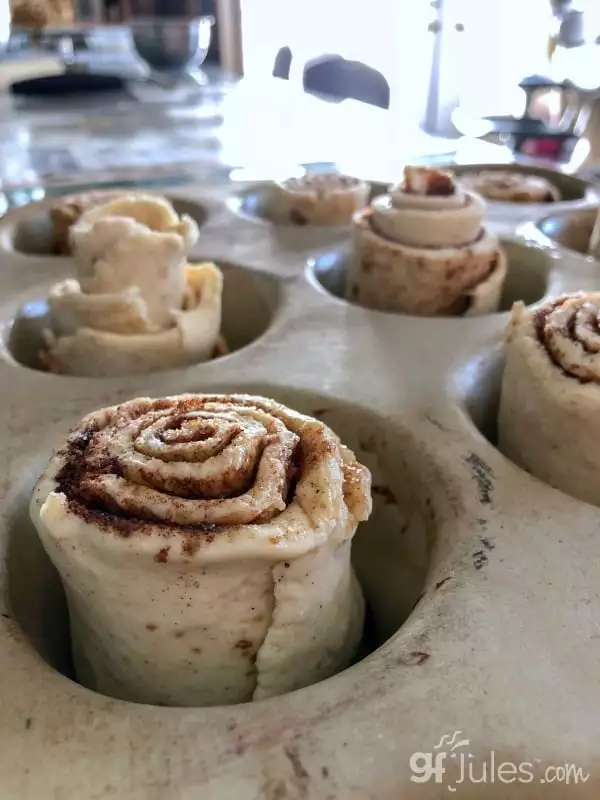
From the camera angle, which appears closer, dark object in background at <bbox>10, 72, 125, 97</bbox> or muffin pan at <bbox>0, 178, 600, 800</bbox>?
muffin pan at <bbox>0, 178, 600, 800</bbox>

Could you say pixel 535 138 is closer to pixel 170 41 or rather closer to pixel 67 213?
pixel 67 213

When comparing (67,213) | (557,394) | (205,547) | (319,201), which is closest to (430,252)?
(319,201)

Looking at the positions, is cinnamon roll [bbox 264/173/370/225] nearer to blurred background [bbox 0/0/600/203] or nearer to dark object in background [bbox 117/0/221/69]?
blurred background [bbox 0/0/600/203]

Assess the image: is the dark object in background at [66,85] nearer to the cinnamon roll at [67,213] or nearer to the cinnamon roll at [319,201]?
the cinnamon roll at [67,213]

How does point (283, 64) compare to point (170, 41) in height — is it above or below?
below

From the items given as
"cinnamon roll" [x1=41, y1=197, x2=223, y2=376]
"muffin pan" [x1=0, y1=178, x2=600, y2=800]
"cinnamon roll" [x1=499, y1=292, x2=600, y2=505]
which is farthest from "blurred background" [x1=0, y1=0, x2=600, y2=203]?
"cinnamon roll" [x1=499, y1=292, x2=600, y2=505]

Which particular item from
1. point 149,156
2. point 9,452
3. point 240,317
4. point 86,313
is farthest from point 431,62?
point 9,452
